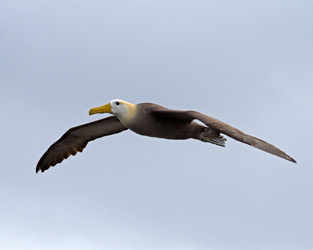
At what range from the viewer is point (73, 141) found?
2094cm

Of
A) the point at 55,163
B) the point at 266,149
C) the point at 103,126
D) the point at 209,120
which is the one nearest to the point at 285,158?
the point at 266,149

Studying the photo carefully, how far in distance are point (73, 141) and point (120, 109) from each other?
4489 millimetres

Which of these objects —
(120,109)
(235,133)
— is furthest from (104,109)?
(235,133)

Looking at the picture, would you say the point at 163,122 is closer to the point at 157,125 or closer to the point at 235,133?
the point at 157,125

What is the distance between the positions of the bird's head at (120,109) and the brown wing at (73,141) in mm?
2942

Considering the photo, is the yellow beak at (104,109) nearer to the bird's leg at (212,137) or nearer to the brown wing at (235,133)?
the brown wing at (235,133)

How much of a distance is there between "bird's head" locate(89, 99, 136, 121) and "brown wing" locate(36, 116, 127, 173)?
2942 millimetres

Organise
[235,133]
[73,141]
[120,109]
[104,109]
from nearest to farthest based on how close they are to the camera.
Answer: [235,133]
[120,109]
[104,109]
[73,141]

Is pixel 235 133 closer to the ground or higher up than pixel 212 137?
closer to the ground

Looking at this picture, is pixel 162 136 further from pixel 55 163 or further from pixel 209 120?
pixel 55 163

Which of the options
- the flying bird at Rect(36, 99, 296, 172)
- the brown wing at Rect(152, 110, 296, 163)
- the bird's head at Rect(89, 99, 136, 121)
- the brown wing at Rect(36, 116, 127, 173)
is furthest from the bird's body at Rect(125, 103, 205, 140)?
the brown wing at Rect(36, 116, 127, 173)

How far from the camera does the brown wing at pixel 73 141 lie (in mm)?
20344

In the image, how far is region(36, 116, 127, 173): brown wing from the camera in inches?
801

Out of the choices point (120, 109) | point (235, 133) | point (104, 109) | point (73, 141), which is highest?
point (73, 141)
